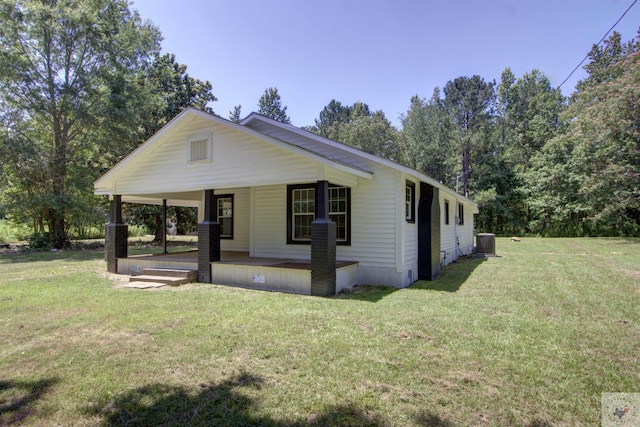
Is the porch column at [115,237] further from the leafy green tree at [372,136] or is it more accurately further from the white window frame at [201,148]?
the leafy green tree at [372,136]

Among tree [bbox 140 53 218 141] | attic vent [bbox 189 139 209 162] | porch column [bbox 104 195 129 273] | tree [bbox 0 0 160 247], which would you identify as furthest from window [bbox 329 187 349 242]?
tree [bbox 140 53 218 141]

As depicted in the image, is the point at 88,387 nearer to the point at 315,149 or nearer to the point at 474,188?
the point at 315,149

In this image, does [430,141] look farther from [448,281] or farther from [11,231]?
[11,231]

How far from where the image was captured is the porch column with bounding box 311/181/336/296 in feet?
22.1

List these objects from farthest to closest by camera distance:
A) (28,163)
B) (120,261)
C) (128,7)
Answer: (128,7) < (28,163) < (120,261)

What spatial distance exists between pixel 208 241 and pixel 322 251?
3133 mm

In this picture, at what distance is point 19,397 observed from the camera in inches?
114

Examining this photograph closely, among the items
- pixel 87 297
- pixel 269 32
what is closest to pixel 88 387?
pixel 87 297

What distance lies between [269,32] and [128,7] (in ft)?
45.1

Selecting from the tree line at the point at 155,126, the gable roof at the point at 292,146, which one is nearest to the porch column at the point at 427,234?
the gable roof at the point at 292,146

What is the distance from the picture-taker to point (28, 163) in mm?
16391

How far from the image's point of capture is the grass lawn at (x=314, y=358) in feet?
8.82
